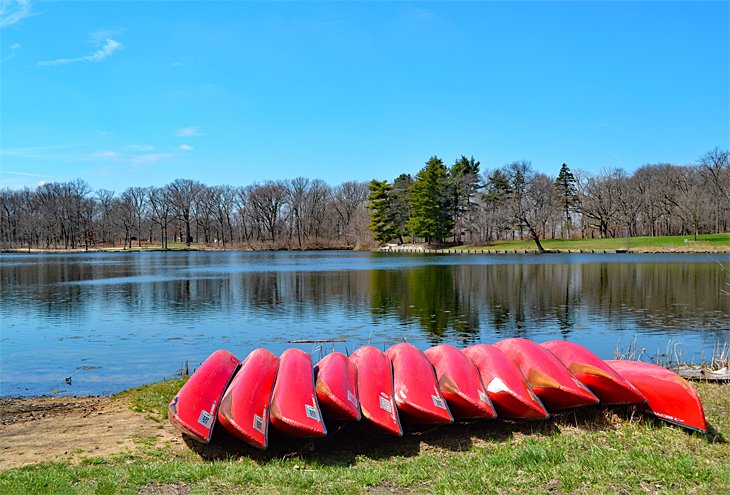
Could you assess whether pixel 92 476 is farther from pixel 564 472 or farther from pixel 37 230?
pixel 37 230

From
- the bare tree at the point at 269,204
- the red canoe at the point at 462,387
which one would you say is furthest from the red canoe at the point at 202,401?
the bare tree at the point at 269,204

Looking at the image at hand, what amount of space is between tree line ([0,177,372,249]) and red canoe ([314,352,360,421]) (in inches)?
3158

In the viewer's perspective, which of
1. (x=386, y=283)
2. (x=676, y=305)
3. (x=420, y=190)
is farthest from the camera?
(x=420, y=190)

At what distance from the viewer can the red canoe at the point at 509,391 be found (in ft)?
21.5

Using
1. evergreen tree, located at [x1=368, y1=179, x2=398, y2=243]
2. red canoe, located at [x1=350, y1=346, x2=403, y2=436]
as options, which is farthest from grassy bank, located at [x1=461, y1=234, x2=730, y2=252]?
red canoe, located at [x1=350, y1=346, x2=403, y2=436]

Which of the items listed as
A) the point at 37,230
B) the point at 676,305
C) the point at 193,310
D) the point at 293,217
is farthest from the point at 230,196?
the point at 676,305

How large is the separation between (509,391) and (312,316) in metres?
13.9

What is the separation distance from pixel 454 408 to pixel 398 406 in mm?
647

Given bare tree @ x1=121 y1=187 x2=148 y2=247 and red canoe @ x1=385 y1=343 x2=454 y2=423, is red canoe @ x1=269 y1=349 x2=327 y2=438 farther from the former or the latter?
bare tree @ x1=121 y1=187 x2=148 y2=247

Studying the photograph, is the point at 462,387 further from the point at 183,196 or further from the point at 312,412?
the point at 183,196

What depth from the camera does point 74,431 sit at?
23.7 feet

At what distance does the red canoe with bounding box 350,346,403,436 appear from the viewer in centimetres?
632

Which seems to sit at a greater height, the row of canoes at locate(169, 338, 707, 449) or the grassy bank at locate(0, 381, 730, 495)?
the row of canoes at locate(169, 338, 707, 449)

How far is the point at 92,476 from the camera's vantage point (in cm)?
532
